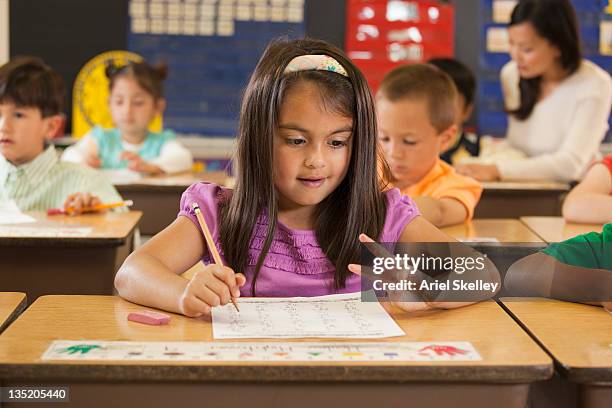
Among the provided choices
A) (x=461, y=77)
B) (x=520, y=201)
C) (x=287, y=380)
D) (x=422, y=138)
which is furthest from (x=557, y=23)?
(x=287, y=380)

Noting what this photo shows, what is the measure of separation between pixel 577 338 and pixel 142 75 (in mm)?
3633

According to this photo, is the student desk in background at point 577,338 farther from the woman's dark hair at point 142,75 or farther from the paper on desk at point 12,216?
the woman's dark hair at point 142,75

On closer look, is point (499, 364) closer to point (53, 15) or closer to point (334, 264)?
point (334, 264)

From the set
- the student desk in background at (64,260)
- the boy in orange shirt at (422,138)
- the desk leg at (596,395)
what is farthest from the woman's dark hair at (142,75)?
the desk leg at (596,395)

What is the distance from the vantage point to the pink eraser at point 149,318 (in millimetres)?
1489

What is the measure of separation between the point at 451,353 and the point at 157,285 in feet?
1.73

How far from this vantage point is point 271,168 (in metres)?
1.79

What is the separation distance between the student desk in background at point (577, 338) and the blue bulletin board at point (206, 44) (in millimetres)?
3896

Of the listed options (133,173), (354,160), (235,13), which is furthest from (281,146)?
(235,13)

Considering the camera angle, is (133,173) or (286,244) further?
(133,173)

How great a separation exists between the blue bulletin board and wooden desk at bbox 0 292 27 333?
12.6 feet

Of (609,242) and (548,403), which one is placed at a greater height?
(609,242)

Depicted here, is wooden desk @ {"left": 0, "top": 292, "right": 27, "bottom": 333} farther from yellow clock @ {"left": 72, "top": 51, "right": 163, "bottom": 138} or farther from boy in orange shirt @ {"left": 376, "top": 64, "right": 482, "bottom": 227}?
yellow clock @ {"left": 72, "top": 51, "right": 163, "bottom": 138}

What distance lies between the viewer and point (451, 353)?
1353 millimetres
